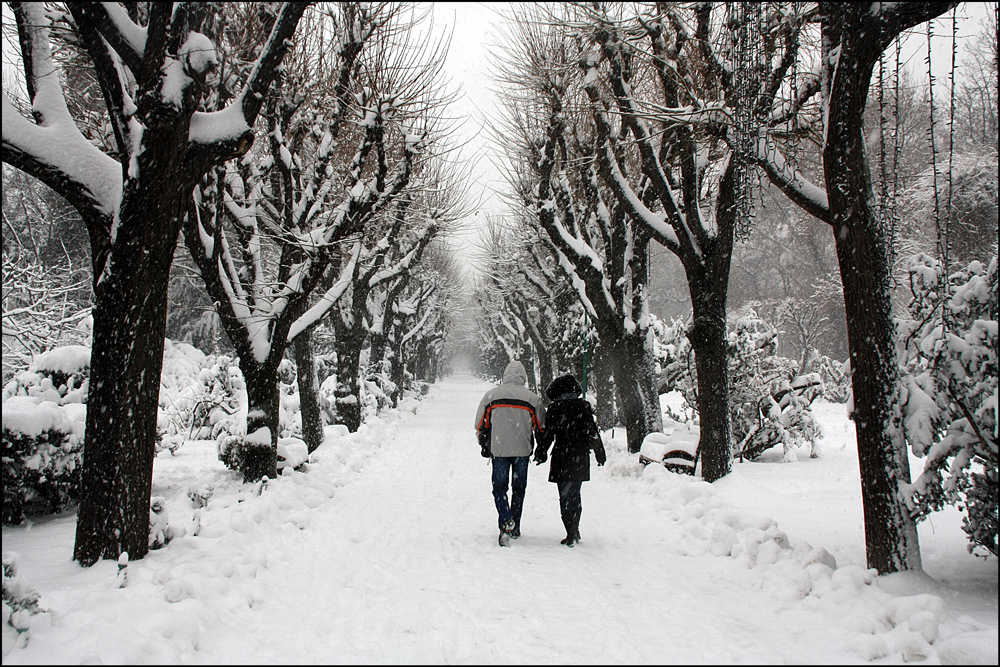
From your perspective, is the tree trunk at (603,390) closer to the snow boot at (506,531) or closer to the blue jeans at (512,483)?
the blue jeans at (512,483)

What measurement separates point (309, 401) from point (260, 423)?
338 cm

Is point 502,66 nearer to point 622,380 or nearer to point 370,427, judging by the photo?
point 622,380

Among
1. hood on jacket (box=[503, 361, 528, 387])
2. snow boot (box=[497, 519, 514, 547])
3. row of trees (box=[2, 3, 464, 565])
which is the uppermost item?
row of trees (box=[2, 3, 464, 565])

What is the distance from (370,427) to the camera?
50.4ft

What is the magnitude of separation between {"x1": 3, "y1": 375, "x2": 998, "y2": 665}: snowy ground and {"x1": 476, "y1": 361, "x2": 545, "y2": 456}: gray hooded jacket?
3.34 feet

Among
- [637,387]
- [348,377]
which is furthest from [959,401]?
[348,377]

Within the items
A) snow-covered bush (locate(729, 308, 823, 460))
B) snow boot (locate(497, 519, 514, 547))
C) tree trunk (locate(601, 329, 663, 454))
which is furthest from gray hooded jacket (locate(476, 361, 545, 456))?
snow-covered bush (locate(729, 308, 823, 460))

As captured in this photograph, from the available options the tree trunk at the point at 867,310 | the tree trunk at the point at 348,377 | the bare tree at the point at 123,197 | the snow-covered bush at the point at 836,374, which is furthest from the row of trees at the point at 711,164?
the tree trunk at the point at 348,377

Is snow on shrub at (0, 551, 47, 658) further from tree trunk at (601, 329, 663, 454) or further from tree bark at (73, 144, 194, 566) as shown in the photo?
tree trunk at (601, 329, 663, 454)

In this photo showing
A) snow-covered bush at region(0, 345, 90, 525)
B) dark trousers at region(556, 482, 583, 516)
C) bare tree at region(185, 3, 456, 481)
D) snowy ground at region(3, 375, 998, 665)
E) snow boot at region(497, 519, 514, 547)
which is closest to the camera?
snowy ground at region(3, 375, 998, 665)

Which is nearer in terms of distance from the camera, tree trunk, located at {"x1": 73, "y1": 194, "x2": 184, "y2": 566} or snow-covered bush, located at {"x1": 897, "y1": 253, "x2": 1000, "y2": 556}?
snow-covered bush, located at {"x1": 897, "y1": 253, "x2": 1000, "y2": 556}

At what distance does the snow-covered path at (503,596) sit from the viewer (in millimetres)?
3523

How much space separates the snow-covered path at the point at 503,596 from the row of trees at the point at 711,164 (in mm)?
1425

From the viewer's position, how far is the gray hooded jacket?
629 cm
